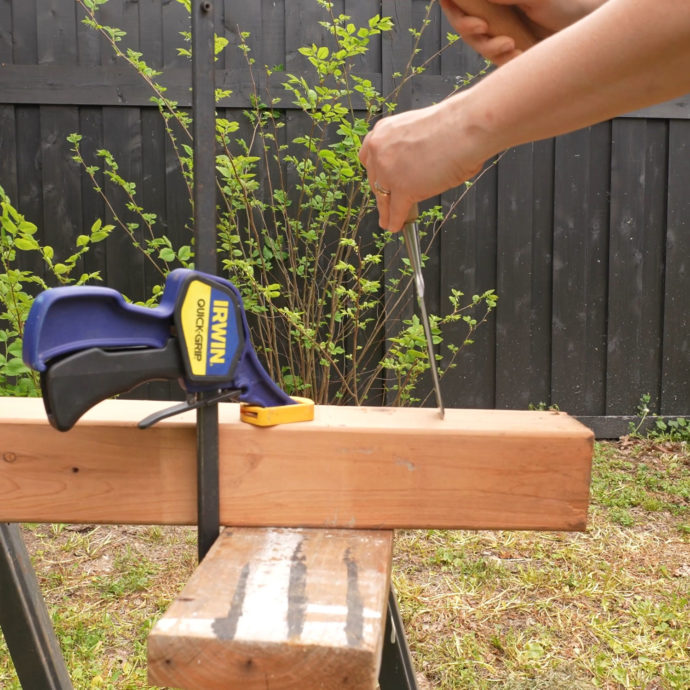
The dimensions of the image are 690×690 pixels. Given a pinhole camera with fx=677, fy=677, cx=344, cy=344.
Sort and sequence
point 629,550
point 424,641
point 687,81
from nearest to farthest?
point 687,81 → point 424,641 → point 629,550

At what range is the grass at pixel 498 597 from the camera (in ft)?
7.08

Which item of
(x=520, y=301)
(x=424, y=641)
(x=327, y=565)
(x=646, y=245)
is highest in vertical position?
(x=646, y=245)

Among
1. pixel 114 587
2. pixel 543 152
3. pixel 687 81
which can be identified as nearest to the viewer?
pixel 687 81

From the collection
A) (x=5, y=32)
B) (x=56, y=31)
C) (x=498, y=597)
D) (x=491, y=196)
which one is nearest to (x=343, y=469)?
(x=498, y=597)

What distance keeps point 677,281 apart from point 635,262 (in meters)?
0.28

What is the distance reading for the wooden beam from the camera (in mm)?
1021

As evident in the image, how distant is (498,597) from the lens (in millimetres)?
2572

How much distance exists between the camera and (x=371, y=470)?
3.37 feet

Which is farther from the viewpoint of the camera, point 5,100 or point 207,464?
point 5,100

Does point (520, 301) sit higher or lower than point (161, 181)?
lower

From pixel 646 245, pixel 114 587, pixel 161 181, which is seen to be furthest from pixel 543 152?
pixel 114 587

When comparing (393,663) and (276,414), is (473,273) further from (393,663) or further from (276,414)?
(276,414)

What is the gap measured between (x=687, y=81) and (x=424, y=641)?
82.5 inches

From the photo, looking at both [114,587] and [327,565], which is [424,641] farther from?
[327,565]
